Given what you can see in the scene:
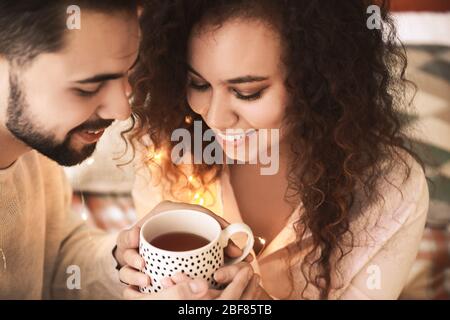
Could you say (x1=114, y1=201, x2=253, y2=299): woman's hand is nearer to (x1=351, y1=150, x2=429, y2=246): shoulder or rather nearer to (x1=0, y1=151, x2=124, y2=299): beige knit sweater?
(x1=0, y1=151, x2=124, y2=299): beige knit sweater

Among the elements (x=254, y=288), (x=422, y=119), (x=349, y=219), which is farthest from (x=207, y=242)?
(x=422, y=119)

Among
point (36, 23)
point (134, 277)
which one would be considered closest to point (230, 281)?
point (134, 277)

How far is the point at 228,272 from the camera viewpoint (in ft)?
2.02

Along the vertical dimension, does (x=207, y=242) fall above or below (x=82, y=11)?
below

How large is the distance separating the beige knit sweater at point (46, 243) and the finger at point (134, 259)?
4.1 inches

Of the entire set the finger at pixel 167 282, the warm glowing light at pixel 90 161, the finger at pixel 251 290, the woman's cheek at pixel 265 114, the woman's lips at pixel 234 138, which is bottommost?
the finger at pixel 251 290

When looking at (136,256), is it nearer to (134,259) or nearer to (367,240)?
(134,259)

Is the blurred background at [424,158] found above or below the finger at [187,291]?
above

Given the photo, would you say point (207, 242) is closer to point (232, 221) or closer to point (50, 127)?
point (232, 221)

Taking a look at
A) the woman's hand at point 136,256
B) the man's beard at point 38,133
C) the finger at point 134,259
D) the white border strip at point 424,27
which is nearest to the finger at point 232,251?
the woman's hand at point 136,256

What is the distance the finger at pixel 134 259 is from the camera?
61 centimetres

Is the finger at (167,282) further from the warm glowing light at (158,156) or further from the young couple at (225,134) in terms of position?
the warm glowing light at (158,156)
